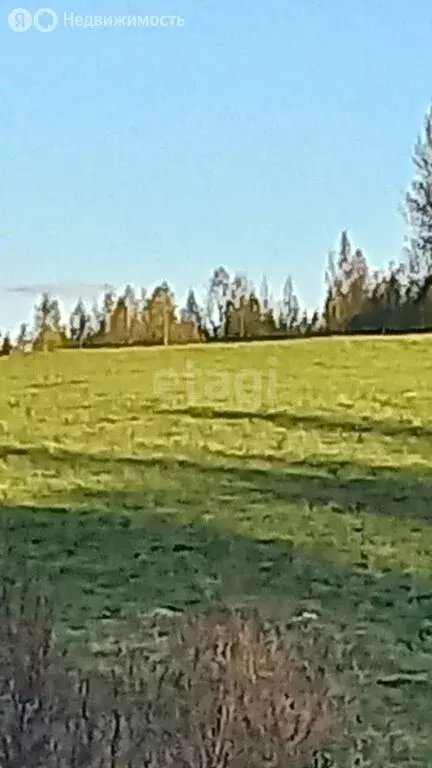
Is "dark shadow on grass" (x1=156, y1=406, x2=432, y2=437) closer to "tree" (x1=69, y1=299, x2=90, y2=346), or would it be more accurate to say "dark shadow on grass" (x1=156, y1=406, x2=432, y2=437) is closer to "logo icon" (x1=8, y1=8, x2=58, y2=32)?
"tree" (x1=69, y1=299, x2=90, y2=346)

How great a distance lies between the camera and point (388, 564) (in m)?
2.69

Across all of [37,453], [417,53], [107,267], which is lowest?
[37,453]

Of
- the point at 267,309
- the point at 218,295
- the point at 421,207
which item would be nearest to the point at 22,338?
the point at 218,295

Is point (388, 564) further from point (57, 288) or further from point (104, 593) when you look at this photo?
point (57, 288)

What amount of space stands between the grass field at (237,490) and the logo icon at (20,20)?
73 cm

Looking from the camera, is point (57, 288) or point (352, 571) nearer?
point (352, 571)

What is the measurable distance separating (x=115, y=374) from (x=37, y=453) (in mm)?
Answer: 245

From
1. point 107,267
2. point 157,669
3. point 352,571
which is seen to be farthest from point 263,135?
point 157,669

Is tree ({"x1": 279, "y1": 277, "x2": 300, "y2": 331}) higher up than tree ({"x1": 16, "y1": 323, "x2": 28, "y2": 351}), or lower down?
higher up
